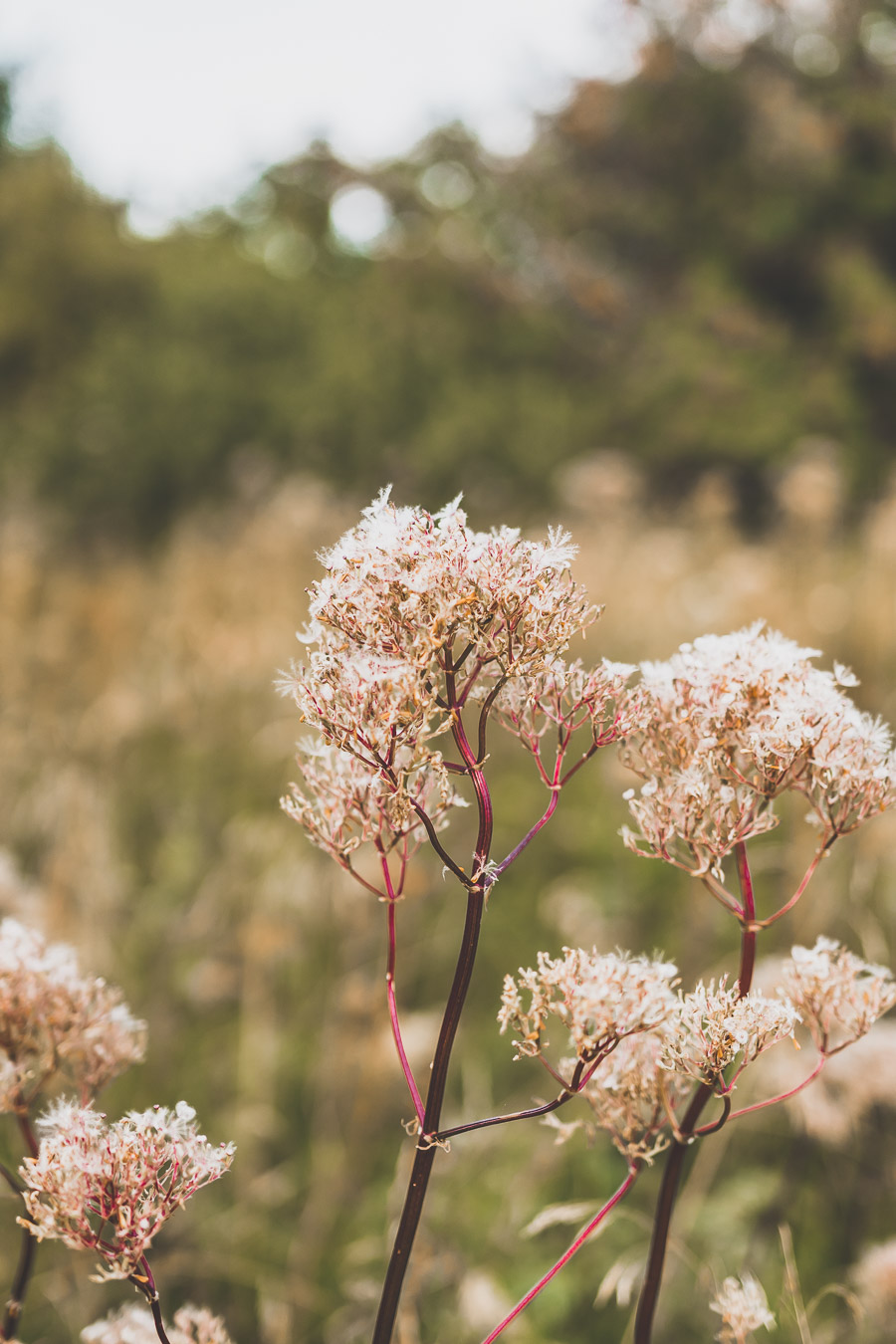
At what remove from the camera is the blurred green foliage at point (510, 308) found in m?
9.65

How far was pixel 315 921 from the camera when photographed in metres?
3.16

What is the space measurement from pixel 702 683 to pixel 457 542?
26 cm

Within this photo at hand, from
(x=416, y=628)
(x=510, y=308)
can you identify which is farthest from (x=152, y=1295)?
(x=510, y=308)

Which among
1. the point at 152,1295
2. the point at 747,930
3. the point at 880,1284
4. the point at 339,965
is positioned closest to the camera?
the point at 152,1295

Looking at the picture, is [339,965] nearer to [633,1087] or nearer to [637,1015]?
[633,1087]

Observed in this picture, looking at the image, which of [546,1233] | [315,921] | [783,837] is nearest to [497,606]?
[546,1233]

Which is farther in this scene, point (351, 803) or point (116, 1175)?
point (351, 803)

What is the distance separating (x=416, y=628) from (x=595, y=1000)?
0.31 meters

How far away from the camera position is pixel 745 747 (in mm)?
844

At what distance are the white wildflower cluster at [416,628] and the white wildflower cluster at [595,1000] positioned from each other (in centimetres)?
15

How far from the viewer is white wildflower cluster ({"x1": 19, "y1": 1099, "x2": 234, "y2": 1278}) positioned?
72 cm

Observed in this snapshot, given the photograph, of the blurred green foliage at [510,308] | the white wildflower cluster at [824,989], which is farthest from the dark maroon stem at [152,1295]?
the blurred green foliage at [510,308]

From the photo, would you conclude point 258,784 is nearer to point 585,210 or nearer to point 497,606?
point 497,606

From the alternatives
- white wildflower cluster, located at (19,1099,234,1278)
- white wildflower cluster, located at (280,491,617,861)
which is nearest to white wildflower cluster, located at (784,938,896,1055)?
white wildflower cluster, located at (280,491,617,861)
